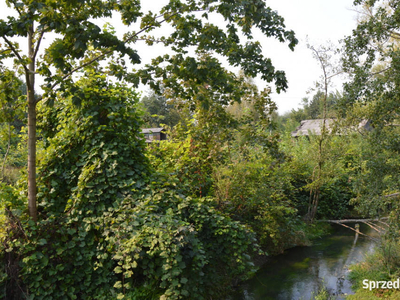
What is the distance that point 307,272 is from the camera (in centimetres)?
810

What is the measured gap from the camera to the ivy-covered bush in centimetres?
423

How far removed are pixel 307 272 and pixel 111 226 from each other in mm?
5564

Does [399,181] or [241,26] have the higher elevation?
[241,26]

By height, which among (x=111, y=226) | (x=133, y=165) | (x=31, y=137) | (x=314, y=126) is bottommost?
(x=111, y=226)

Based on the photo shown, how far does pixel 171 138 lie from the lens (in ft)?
27.4

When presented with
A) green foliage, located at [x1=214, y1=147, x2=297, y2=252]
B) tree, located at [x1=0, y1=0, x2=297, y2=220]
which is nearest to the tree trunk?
tree, located at [x1=0, y1=0, x2=297, y2=220]

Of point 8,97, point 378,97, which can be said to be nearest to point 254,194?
point 378,97

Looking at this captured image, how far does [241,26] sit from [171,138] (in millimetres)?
3704

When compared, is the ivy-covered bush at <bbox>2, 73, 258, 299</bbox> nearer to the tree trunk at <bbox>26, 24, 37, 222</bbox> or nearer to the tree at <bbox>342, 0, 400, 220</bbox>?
the tree trunk at <bbox>26, 24, 37, 222</bbox>

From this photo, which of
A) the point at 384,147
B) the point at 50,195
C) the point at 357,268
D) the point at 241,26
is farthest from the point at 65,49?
the point at 357,268

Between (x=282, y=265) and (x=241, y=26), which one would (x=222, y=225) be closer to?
(x=241, y=26)

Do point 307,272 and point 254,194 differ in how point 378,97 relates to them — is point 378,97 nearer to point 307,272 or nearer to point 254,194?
point 254,194

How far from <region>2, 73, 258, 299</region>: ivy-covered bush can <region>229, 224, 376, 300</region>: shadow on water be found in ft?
6.09

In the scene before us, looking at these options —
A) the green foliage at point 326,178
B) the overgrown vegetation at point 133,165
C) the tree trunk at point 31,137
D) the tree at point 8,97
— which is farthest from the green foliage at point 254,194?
the tree at point 8,97
